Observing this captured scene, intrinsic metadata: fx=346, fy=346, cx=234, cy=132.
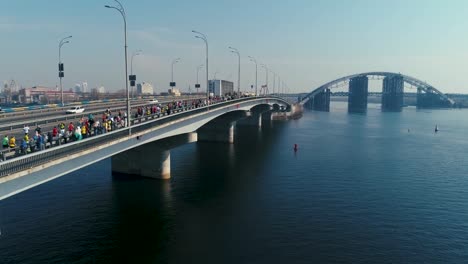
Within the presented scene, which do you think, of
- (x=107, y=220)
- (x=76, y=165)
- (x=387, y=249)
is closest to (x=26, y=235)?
(x=107, y=220)

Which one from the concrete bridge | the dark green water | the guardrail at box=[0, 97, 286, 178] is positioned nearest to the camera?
the guardrail at box=[0, 97, 286, 178]

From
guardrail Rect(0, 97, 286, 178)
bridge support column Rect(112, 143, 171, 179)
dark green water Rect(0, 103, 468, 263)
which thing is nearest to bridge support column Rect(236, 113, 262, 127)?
dark green water Rect(0, 103, 468, 263)

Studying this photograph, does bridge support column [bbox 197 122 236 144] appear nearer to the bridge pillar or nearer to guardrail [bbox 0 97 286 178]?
the bridge pillar

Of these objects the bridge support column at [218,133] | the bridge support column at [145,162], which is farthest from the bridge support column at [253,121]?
the bridge support column at [145,162]

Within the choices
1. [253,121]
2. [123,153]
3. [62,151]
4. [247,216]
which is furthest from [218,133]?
[62,151]

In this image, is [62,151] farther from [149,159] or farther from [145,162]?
[149,159]

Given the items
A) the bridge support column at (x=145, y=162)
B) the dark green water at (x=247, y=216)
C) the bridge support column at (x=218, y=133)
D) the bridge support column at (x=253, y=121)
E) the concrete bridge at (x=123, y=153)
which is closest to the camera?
the concrete bridge at (x=123, y=153)

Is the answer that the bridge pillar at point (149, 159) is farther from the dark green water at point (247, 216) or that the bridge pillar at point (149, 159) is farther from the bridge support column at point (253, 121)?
the bridge support column at point (253, 121)
